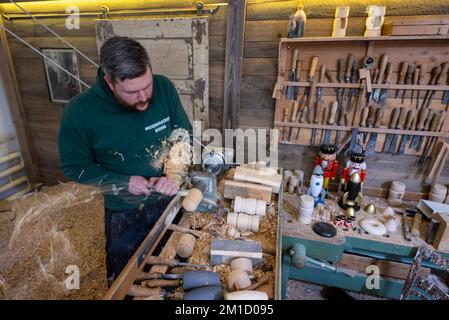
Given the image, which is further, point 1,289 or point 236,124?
point 236,124

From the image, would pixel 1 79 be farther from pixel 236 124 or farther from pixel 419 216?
pixel 419 216

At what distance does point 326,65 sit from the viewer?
74.0 inches

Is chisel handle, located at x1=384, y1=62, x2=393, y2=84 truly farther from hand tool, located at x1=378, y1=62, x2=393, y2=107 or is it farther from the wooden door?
the wooden door

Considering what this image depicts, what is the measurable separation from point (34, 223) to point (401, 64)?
141 inches

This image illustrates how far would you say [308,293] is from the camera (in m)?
2.04

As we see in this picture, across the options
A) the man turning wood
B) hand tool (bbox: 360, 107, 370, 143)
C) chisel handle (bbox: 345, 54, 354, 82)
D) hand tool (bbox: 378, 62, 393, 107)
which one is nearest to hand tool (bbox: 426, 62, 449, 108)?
Result: hand tool (bbox: 378, 62, 393, 107)

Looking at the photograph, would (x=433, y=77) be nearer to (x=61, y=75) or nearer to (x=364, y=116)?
(x=364, y=116)

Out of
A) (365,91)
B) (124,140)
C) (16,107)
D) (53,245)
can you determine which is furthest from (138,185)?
(16,107)

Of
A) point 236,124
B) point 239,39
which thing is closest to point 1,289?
point 236,124

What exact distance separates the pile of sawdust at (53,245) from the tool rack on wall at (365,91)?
187cm

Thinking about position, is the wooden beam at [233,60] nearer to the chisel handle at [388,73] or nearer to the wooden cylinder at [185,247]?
the chisel handle at [388,73]

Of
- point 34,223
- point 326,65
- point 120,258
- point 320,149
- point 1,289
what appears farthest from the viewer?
point 34,223

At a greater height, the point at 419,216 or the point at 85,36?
the point at 85,36
